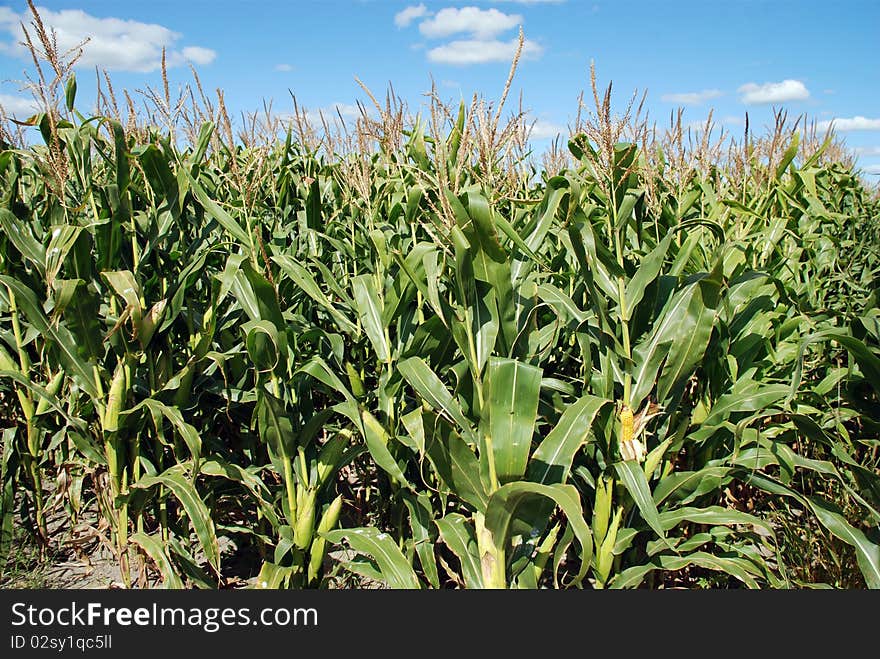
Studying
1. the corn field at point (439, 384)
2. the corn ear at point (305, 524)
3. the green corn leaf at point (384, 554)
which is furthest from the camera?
the corn ear at point (305, 524)

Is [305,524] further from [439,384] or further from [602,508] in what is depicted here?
[602,508]

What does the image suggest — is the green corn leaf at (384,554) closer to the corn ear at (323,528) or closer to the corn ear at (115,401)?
the corn ear at (323,528)

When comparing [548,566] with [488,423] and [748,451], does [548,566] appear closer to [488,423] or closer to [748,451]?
[748,451]

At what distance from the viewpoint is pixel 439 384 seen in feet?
7.78

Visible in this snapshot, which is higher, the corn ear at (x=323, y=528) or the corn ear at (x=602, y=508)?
the corn ear at (x=602, y=508)

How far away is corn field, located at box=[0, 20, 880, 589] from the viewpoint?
2330mm

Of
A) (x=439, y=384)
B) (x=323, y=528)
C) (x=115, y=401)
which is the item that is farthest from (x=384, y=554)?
(x=115, y=401)

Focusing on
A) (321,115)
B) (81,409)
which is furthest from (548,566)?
(321,115)

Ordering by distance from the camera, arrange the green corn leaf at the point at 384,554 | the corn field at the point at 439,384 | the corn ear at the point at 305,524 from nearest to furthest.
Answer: the corn field at the point at 439,384 < the green corn leaf at the point at 384,554 < the corn ear at the point at 305,524

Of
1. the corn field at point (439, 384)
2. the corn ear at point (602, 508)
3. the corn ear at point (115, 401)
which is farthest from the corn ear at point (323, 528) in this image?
the corn ear at point (602, 508)

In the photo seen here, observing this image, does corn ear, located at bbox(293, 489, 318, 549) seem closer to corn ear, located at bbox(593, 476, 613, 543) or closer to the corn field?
the corn field

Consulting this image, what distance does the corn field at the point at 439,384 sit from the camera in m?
2.33

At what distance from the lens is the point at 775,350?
3.34 m

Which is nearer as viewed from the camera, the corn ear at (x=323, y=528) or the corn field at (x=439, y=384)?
the corn field at (x=439, y=384)
